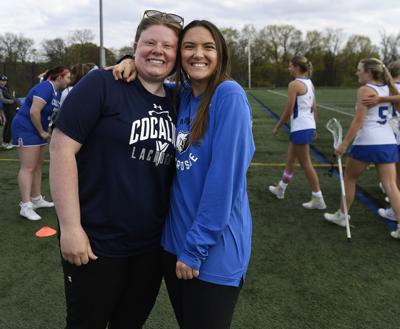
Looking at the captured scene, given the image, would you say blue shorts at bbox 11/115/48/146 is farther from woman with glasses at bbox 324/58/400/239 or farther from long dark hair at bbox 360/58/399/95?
long dark hair at bbox 360/58/399/95

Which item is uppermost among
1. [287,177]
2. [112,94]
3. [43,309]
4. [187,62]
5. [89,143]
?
[187,62]

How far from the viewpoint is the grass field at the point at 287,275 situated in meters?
2.85

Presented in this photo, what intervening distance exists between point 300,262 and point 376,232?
1277 mm

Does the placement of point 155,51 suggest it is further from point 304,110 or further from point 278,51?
point 278,51

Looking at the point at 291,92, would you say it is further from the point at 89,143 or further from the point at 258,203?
the point at 89,143

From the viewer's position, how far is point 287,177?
18.4 ft

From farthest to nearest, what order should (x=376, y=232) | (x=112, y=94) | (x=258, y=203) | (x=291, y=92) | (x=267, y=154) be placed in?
(x=267, y=154)
(x=258, y=203)
(x=291, y=92)
(x=376, y=232)
(x=112, y=94)

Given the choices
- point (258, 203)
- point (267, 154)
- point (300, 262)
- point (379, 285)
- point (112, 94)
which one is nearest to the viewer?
point (112, 94)

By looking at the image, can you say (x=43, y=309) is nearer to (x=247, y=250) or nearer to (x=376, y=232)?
(x=247, y=250)

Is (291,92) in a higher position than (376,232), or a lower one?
higher

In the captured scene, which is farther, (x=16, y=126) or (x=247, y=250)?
(x=16, y=126)

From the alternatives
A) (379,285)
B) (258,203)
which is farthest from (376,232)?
(258,203)

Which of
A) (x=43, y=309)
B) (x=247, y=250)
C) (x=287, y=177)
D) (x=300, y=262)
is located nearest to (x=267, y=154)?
(x=287, y=177)

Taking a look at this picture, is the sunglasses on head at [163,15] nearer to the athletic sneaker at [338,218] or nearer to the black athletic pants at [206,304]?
the black athletic pants at [206,304]
